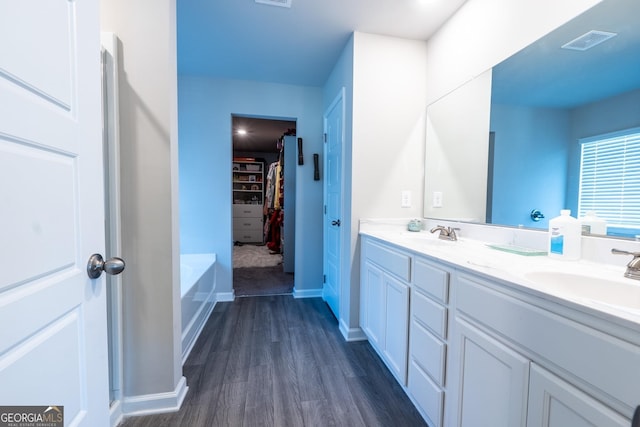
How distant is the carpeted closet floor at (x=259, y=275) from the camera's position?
10.7 ft

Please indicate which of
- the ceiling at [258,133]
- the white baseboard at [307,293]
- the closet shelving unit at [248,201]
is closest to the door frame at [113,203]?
the white baseboard at [307,293]

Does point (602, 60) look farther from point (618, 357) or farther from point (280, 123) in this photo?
point (280, 123)

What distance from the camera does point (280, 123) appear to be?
440 cm

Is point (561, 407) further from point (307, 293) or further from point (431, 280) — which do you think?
point (307, 293)

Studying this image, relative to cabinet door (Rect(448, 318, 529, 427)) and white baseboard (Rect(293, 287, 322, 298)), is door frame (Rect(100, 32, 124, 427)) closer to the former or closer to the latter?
cabinet door (Rect(448, 318, 529, 427))

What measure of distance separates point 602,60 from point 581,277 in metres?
0.91

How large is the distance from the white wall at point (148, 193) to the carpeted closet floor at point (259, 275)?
1.73 m

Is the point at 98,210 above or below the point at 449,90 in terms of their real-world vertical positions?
below

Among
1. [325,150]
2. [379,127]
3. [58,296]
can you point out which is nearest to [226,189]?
[325,150]

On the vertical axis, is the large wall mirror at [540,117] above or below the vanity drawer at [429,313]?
above

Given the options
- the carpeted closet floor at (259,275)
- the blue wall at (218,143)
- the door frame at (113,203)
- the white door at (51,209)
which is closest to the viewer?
the white door at (51,209)

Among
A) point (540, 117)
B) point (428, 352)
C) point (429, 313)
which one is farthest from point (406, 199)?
point (428, 352)

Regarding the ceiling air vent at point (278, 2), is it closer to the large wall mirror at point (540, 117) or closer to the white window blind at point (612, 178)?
the large wall mirror at point (540, 117)

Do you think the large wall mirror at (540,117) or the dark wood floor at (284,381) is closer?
the large wall mirror at (540,117)
